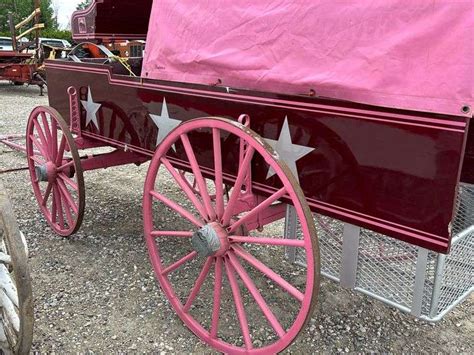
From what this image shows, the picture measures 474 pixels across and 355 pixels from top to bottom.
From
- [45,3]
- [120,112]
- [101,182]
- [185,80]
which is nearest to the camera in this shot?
[185,80]

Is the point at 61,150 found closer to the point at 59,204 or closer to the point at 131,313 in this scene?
the point at 59,204

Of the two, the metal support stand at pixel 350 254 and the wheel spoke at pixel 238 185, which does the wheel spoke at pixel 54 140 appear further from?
the metal support stand at pixel 350 254

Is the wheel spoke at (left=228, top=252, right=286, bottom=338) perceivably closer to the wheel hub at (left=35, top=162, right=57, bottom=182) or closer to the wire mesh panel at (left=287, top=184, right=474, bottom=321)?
the wire mesh panel at (left=287, top=184, right=474, bottom=321)

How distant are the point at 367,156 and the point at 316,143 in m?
0.24

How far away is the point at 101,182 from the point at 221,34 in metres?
3.09

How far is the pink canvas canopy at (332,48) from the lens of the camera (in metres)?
1.63

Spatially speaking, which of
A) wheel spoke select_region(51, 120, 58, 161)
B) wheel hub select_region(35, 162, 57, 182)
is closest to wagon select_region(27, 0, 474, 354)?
wheel spoke select_region(51, 120, 58, 161)

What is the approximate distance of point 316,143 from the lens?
1997 millimetres

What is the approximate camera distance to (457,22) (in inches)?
63.1

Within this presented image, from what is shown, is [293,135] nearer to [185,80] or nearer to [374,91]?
[374,91]

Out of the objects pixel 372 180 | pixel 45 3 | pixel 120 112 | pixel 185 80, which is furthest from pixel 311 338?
pixel 45 3

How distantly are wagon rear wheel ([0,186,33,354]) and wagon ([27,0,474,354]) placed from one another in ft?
2.38

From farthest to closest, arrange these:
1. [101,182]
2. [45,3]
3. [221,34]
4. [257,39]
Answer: [45,3] → [101,182] → [221,34] → [257,39]

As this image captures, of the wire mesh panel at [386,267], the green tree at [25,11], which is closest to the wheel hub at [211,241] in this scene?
the wire mesh panel at [386,267]
